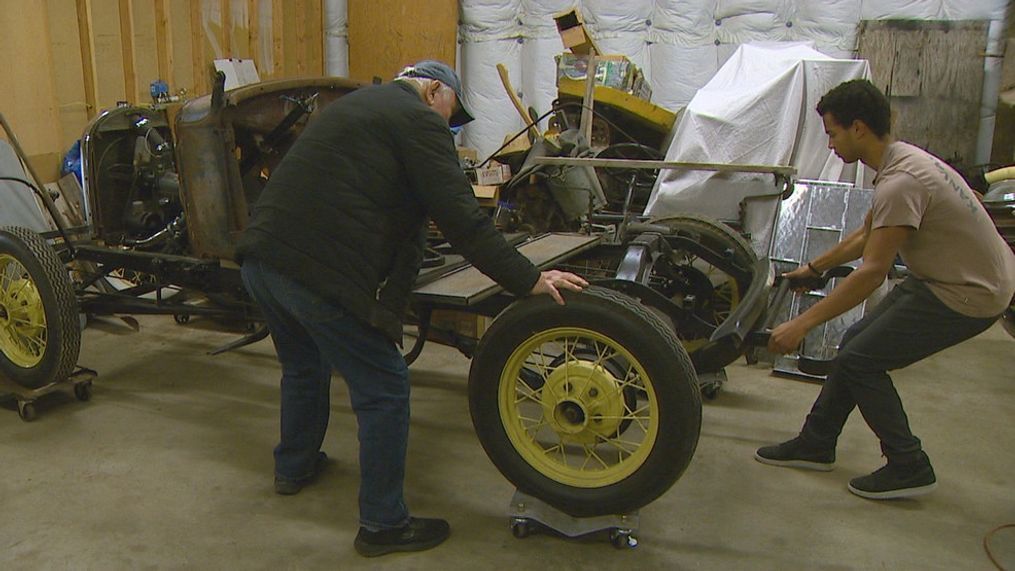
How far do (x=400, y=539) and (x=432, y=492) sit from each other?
1.46ft

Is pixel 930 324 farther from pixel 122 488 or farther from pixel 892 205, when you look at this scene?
pixel 122 488

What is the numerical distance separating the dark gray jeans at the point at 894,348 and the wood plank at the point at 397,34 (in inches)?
222

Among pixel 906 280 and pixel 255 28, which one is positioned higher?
pixel 255 28

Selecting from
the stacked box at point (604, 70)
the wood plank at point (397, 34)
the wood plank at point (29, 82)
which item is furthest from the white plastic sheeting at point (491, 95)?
the wood plank at point (29, 82)

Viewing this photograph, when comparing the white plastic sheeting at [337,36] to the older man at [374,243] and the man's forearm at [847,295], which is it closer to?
the older man at [374,243]

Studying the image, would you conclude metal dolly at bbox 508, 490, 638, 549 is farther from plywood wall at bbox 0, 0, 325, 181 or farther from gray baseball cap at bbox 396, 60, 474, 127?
plywood wall at bbox 0, 0, 325, 181

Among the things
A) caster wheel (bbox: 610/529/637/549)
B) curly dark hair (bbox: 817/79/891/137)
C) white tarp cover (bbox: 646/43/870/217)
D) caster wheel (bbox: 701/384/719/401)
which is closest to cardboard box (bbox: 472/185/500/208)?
white tarp cover (bbox: 646/43/870/217)

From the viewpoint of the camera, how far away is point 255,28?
7383 mm

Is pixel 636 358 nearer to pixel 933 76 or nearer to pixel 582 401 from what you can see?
pixel 582 401

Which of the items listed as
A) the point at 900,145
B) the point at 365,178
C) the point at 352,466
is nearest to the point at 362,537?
the point at 352,466

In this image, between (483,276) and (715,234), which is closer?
(483,276)

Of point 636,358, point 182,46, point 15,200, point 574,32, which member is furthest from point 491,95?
point 636,358

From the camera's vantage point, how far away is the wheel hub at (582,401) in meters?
2.64

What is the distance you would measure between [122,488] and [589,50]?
16.7 ft
